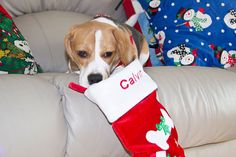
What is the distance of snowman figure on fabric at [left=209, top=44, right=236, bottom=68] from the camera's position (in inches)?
66.0

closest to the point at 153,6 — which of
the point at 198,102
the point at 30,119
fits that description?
the point at 198,102

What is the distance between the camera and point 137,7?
1.89m

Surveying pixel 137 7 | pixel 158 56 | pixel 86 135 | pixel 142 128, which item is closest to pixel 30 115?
pixel 86 135

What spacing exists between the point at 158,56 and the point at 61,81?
717 mm

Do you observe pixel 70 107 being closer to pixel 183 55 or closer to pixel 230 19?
pixel 183 55

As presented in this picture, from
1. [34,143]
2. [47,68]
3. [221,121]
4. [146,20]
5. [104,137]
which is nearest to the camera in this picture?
[34,143]

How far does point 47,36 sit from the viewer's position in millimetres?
1717

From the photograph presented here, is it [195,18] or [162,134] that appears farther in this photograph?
[195,18]

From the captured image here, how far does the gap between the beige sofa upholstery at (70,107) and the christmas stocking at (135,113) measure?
0.05m

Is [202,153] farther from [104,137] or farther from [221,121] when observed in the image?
[104,137]

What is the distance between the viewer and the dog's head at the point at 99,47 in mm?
1323

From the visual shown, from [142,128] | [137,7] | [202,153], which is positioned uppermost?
[137,7]

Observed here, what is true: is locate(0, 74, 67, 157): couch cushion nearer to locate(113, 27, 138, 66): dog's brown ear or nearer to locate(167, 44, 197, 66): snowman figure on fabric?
locate(113, 27, 138, 66): dog's brown ear

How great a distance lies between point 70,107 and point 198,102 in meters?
0.49
